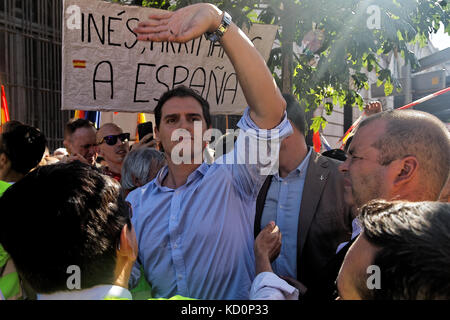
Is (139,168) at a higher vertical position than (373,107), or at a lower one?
lower

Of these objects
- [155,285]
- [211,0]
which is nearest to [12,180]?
[155,285]

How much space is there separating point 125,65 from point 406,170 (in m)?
2.66

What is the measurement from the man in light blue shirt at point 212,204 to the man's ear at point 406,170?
428 mm

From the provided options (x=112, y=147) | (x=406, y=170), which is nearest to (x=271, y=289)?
(x=406, y=170)

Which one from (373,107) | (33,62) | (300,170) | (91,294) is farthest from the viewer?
(33,62)

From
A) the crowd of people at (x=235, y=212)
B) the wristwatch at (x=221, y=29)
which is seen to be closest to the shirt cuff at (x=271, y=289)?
the crowd of people at (x=235, y=212)

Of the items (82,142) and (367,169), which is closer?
(367,169)

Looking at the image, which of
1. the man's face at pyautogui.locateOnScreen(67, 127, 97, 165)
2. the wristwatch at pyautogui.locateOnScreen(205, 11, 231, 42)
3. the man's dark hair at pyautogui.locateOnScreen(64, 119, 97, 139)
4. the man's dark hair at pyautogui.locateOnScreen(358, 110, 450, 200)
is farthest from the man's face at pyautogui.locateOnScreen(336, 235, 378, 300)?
the man's dark hair at pyautogui.locateOnScreen(64, 119, 97, 139)

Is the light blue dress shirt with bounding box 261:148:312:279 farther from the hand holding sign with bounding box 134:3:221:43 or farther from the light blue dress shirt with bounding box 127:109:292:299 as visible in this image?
the hand holding sign with bounding box 134:3:221:43

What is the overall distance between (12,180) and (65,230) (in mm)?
1673

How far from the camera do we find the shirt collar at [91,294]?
3.72 ft

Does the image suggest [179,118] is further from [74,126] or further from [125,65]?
[74,126]

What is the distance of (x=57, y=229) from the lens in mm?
1093

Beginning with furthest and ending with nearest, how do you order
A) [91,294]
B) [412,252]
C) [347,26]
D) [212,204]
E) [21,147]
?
[347,26]
[21,147]
[212,204]
[91,294]
[412,252]
